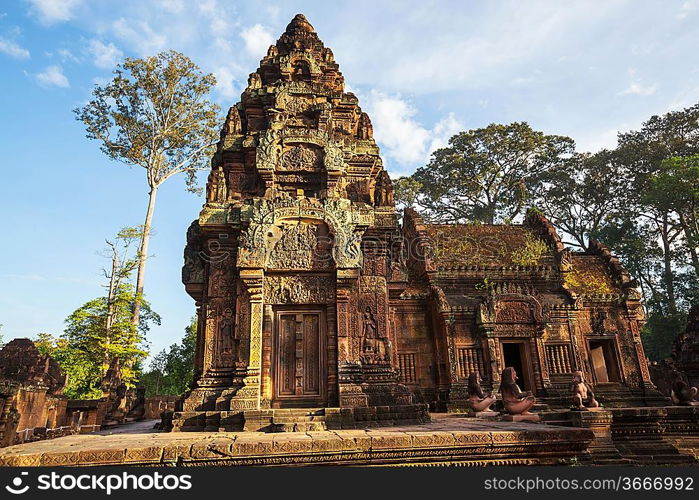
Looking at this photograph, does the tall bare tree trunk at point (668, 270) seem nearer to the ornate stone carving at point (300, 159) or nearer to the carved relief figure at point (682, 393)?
the carved relief figure at point (682, 393)

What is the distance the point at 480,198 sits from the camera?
3134 cm

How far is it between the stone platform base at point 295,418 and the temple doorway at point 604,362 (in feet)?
35.7

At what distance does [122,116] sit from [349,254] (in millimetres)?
19776

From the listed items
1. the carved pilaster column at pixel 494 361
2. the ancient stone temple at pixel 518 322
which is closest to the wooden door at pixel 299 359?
the ancient stone temple at pixel 518 322

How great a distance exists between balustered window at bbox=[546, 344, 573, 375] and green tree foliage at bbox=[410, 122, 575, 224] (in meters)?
Result: 17.2

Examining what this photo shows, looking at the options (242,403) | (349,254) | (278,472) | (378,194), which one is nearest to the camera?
(278,472)

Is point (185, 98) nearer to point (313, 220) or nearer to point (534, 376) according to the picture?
point (313, 220)

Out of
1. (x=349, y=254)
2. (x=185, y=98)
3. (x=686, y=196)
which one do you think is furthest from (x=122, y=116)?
(x=686, y=196)

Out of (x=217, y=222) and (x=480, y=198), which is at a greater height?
(x=480, y=198)

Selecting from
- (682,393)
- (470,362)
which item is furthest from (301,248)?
(682,393)

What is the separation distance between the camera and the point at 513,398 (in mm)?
7609

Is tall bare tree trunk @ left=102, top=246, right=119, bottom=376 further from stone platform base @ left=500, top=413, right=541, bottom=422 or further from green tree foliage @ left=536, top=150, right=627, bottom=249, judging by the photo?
green tree foliage @ left=536, top=150, right=627, bottom=249

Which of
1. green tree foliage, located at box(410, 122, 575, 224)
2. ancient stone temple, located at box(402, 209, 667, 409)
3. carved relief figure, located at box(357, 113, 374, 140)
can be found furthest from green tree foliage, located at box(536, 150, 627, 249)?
carved relief figure, located at box(357, 113, 374, 140)

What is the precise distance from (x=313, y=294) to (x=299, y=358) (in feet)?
4.17
